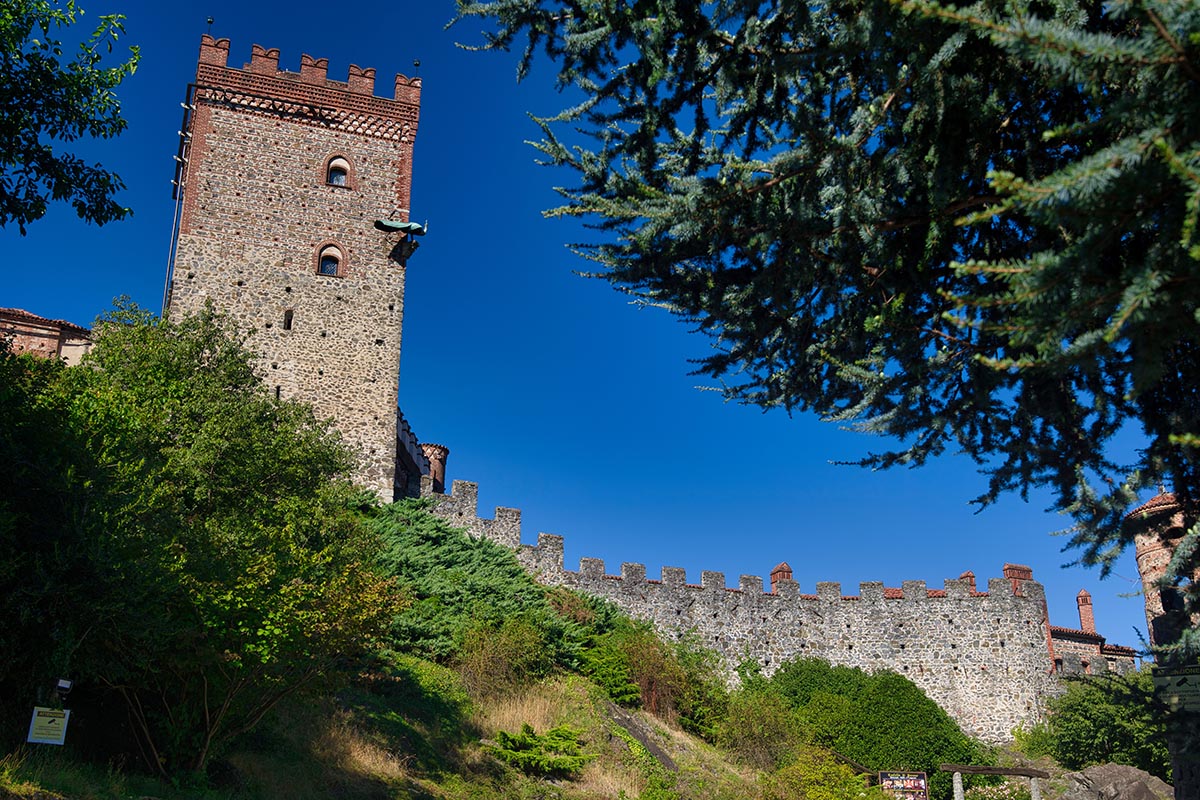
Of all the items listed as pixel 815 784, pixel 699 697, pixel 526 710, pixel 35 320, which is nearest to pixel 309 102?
pixel 35 320

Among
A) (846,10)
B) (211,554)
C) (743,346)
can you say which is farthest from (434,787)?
(846,10)

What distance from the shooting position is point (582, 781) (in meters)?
16.7

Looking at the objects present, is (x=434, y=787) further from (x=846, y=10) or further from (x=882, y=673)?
(x=882, y=673)

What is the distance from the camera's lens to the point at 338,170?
93.4 ft

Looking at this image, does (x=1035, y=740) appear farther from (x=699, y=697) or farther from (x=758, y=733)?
(x=699, y=697)

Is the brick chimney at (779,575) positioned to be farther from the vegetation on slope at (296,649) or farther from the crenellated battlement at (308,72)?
the crenellated battlement at (308,72)

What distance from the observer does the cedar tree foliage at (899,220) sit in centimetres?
455

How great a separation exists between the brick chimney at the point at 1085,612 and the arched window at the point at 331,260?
26744 millimetres

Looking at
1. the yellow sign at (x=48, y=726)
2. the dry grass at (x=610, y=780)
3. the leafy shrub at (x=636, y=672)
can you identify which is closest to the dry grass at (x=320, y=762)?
the yellow sign at (x=48, y=726)

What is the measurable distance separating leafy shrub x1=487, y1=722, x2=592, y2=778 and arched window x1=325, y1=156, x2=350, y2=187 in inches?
676

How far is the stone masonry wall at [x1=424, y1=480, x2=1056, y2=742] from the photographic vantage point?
2806 cm

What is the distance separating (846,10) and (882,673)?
24.8 m

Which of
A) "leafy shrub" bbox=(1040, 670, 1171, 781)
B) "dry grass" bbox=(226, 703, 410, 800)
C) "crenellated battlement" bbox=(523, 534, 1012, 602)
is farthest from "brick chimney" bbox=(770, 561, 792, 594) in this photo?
"dry grass" bbox=(226, 703, 410, 800)

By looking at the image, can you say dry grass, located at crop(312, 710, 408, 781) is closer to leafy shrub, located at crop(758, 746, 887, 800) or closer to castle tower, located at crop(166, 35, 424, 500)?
leafy shrub, located at crop(758, 746, 887, 800)
